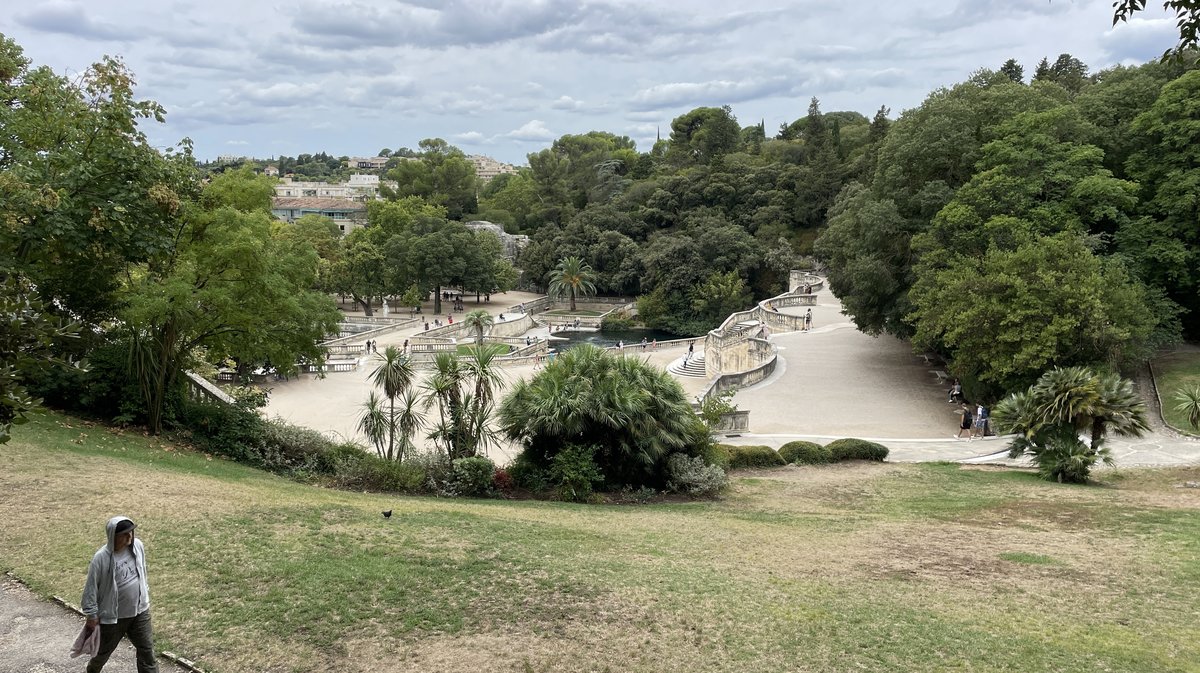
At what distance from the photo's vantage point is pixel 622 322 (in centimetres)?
7425

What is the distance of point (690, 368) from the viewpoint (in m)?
44.7

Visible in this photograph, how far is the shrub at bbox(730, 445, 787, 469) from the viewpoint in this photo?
21.1m

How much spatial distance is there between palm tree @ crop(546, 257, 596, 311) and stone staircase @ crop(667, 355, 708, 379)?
35.0 metres

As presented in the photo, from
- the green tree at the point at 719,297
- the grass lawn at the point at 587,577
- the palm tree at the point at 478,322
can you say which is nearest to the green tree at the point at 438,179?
the green tree at the point at 719,297

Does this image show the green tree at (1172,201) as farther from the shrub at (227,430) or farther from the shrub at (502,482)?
the shrub at (227,430)

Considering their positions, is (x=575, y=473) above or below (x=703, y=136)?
below

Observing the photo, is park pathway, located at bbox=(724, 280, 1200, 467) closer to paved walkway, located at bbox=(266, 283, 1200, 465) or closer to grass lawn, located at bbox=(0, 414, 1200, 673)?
paved walkway, located at bbox=(266, 283, 1200, 465)

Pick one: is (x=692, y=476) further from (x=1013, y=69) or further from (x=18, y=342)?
(x=1013, y=69)

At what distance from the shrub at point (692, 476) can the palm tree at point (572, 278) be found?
206 feet

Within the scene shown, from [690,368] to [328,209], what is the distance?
8514cm

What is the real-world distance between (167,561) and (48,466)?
464 cm

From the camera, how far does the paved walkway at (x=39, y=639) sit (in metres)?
6.97

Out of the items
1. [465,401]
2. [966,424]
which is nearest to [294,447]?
[465,401]

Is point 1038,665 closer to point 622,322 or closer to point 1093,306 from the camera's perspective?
point 1093,306
